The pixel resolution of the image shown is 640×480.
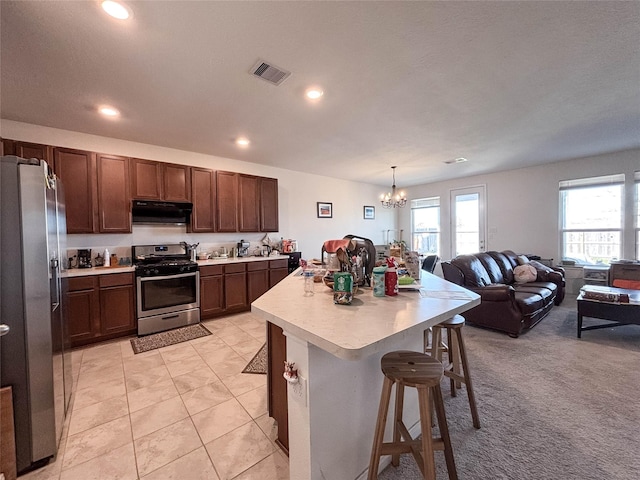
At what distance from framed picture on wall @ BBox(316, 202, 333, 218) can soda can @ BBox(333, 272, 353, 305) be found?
4597mm

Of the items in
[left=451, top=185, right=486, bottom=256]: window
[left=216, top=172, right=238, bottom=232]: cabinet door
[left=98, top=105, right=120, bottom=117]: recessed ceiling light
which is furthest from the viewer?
[left=451, top=185, right=486, bottom=256]: window

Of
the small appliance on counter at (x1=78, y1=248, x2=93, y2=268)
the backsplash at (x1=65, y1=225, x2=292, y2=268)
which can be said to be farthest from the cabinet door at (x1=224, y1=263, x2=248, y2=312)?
the small appliance on counter at (x1=78, y1=248, x2=93, y2=268)

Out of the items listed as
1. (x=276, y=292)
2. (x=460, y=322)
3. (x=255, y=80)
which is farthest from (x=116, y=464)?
(x=255, y=80)

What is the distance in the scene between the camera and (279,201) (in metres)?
5.21

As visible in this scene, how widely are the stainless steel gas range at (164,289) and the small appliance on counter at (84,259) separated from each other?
0.47 m

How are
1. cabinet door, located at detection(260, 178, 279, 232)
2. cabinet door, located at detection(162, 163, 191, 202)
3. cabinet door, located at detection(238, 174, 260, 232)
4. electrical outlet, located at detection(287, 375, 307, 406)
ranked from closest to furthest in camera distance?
electrical outlet, located at detection(287, 375, 307, 406) → cabinet door, located at detection(162, 163, 191, 202) → cabinet door, located at detection(238, 174, 260, 232) → cabinet door, located at detection(260, 178, 279, 232)

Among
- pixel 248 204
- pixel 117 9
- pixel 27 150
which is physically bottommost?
pixel 248 204

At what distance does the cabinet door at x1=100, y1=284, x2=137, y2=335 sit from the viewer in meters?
3.09

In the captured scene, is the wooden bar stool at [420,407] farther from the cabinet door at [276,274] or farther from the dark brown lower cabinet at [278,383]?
the cabinet door at [276,274]

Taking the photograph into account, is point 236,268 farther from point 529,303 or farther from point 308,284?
point 529,303

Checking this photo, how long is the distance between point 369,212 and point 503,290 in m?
4.17

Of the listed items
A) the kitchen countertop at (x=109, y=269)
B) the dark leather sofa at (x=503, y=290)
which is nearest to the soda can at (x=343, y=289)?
the kitchen countertop at (x=109, y=269)

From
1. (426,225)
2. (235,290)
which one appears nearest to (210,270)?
(235,290)

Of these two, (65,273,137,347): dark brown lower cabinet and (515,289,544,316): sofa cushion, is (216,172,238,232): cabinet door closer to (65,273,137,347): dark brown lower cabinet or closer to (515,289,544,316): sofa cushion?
(65,273,137,347): dark brown lower cabinet
